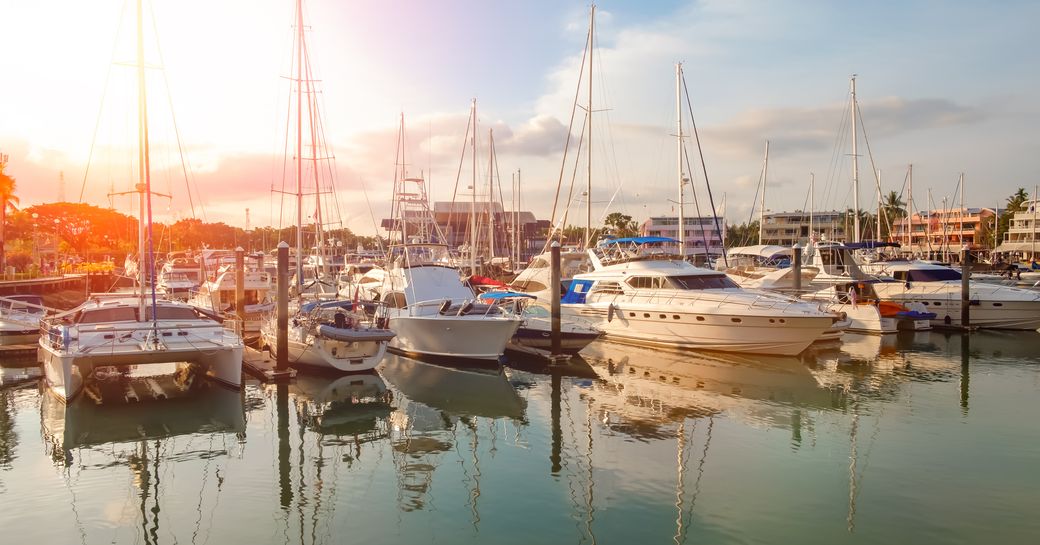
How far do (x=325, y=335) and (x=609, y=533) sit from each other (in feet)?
37.2

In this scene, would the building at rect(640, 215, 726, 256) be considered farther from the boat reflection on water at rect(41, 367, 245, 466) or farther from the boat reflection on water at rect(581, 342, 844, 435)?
the boat reflection on water at rect(41, 367, 245, 466)

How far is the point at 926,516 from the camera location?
29.6ft

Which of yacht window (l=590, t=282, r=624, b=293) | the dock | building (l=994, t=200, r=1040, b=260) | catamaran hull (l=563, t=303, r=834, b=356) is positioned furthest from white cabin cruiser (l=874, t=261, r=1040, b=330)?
building (l=994, t=200, r=1040, b=260)

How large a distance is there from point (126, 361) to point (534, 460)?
9.45m

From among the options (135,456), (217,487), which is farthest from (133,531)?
(135,456)

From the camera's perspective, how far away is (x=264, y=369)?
18.4 m

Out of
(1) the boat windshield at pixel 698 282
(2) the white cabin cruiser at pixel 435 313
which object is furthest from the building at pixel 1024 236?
(2) the white cabin cruiser at pixel 435 313

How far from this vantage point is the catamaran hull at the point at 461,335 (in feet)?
64.7

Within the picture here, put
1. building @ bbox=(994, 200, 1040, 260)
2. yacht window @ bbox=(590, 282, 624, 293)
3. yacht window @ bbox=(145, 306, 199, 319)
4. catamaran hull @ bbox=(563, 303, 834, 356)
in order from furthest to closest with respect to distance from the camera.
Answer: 1. building @ bbox=(994, 200, 1040, 260)
2. yacht window @ bbox=(590, 282, 624, 293)
3. catamaran hull @ bbox=(563, 303, 834, 356)
4. yacht window @ bbox=(145, 306, 199, 319)

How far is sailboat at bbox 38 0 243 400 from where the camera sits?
14422 mm

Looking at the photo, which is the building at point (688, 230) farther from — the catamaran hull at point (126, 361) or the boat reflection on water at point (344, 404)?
the catamaran hull at point (126, 361)

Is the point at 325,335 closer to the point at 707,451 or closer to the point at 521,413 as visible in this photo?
the point at 521,413

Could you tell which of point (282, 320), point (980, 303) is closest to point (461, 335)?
point (282, 320)

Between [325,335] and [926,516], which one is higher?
[325,335]
